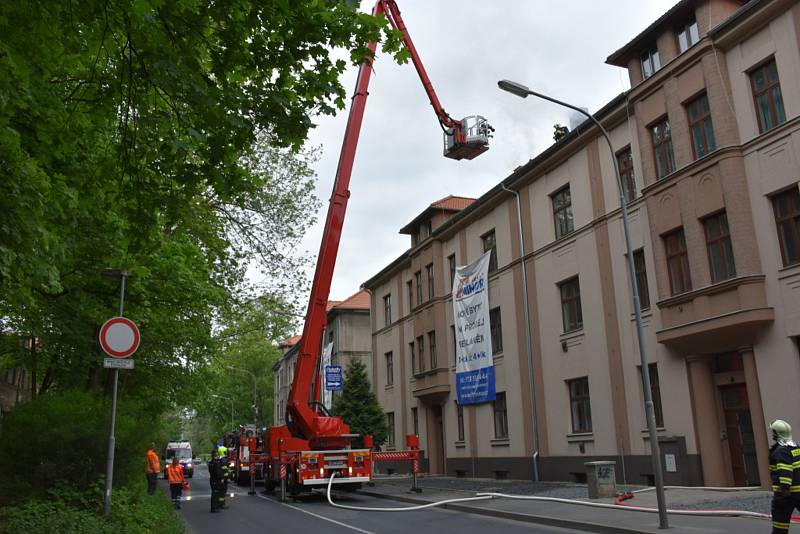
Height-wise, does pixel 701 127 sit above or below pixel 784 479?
above

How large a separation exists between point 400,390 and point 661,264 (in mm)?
20414

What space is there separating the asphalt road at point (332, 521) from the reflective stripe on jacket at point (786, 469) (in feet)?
16.4

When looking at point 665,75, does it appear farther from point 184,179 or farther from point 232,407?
point 232,407

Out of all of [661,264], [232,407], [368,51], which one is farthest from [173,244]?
[232,407]

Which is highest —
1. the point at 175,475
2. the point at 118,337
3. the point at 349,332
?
the point at 349,332

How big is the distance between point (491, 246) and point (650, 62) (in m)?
10.4

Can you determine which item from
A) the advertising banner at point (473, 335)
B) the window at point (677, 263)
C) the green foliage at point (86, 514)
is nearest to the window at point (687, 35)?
the window at point (677, 263)

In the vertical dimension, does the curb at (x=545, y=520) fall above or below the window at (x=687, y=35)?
below

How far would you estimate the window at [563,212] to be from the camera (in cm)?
2323

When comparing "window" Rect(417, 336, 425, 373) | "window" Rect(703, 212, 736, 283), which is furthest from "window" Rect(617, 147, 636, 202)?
"window" Rect(417, 336, 425, 373)

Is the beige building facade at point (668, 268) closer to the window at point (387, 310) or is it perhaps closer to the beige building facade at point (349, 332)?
the window at point (387, 310)

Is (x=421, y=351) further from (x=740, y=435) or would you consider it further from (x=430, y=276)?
(x=740, y=435)

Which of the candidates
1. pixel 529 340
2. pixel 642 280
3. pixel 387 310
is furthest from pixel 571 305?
pixel 387 310

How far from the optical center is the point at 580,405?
22.3 meters
